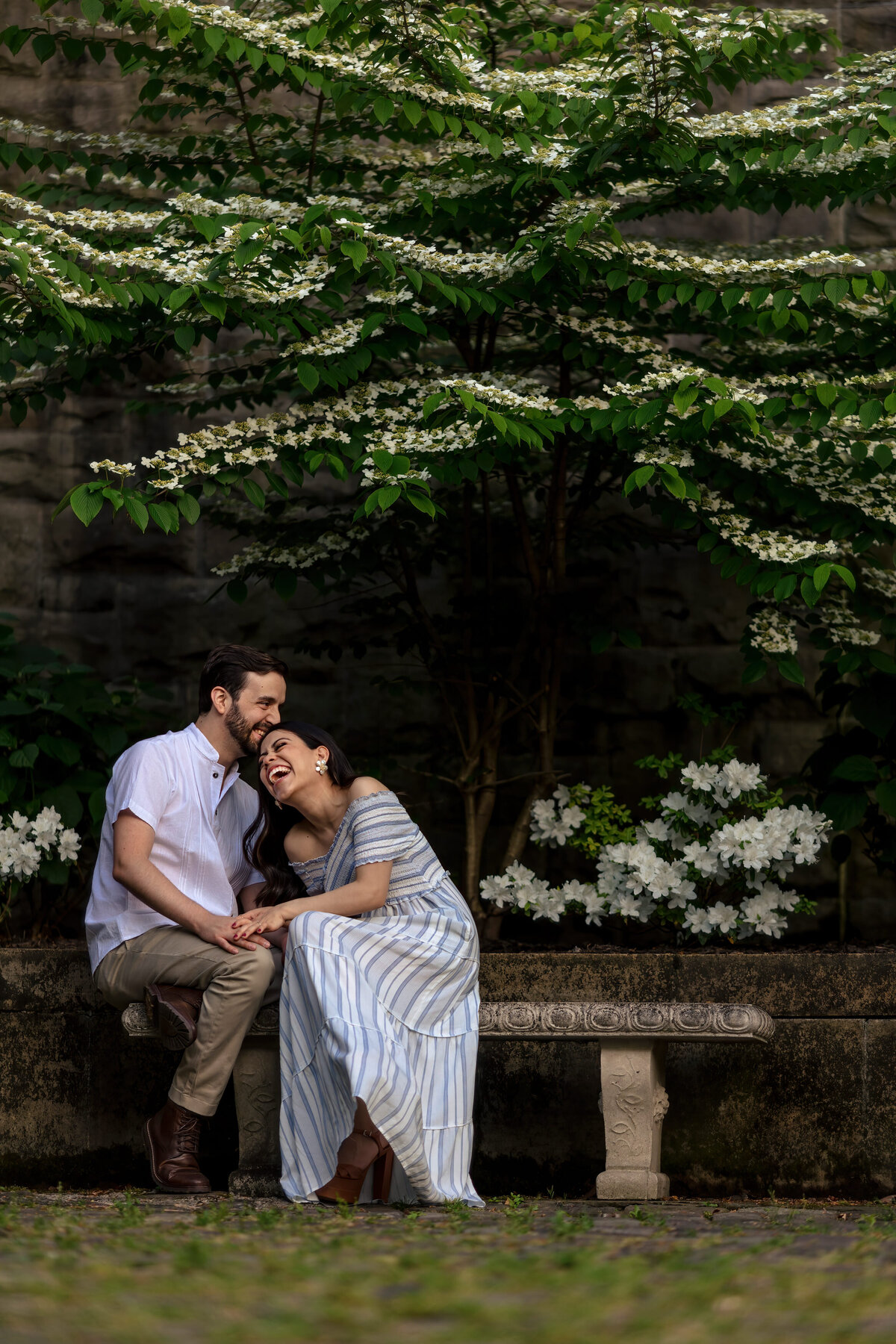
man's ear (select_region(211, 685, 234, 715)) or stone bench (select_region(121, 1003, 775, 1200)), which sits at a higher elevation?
man's ear (select_region(211, 685, 234, 715))

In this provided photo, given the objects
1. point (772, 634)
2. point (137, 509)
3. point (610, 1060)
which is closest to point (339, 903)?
point (610, 1060)

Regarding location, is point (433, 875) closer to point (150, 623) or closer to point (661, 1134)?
point (661, 1134)

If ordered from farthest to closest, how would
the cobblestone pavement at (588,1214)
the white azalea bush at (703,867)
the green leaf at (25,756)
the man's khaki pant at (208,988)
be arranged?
the green leaf at (25,756) < the white azalea bush at (703,867) < the man's khaki pant at (208,988) < the cobblestone pavement at (588,1214)

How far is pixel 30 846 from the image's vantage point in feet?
14.5

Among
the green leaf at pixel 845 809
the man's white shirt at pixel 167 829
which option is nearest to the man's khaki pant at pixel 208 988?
the man's white shirt at pixel 167 829

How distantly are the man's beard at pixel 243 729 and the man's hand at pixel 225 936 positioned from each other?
55 cm

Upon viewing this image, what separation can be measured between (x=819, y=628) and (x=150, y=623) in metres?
2.96

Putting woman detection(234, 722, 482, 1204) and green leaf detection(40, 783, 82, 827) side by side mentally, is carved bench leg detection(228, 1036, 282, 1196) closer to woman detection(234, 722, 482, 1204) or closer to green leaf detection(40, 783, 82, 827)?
woman detection(234, 722, 482, 1204)

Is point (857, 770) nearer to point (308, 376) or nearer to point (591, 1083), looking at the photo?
point (591, 1083)

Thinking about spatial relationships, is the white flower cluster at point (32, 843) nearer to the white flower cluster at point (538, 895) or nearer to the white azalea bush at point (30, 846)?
the white azalea bush at point (30, 846)

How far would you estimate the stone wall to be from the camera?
12.8 feet

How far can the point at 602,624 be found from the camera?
15.5 ft

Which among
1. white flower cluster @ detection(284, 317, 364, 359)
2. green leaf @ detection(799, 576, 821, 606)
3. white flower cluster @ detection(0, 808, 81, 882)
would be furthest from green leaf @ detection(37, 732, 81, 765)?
green leaf @ detection(799, 576, 821, 606)

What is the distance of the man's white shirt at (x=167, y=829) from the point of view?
369 centimetres
